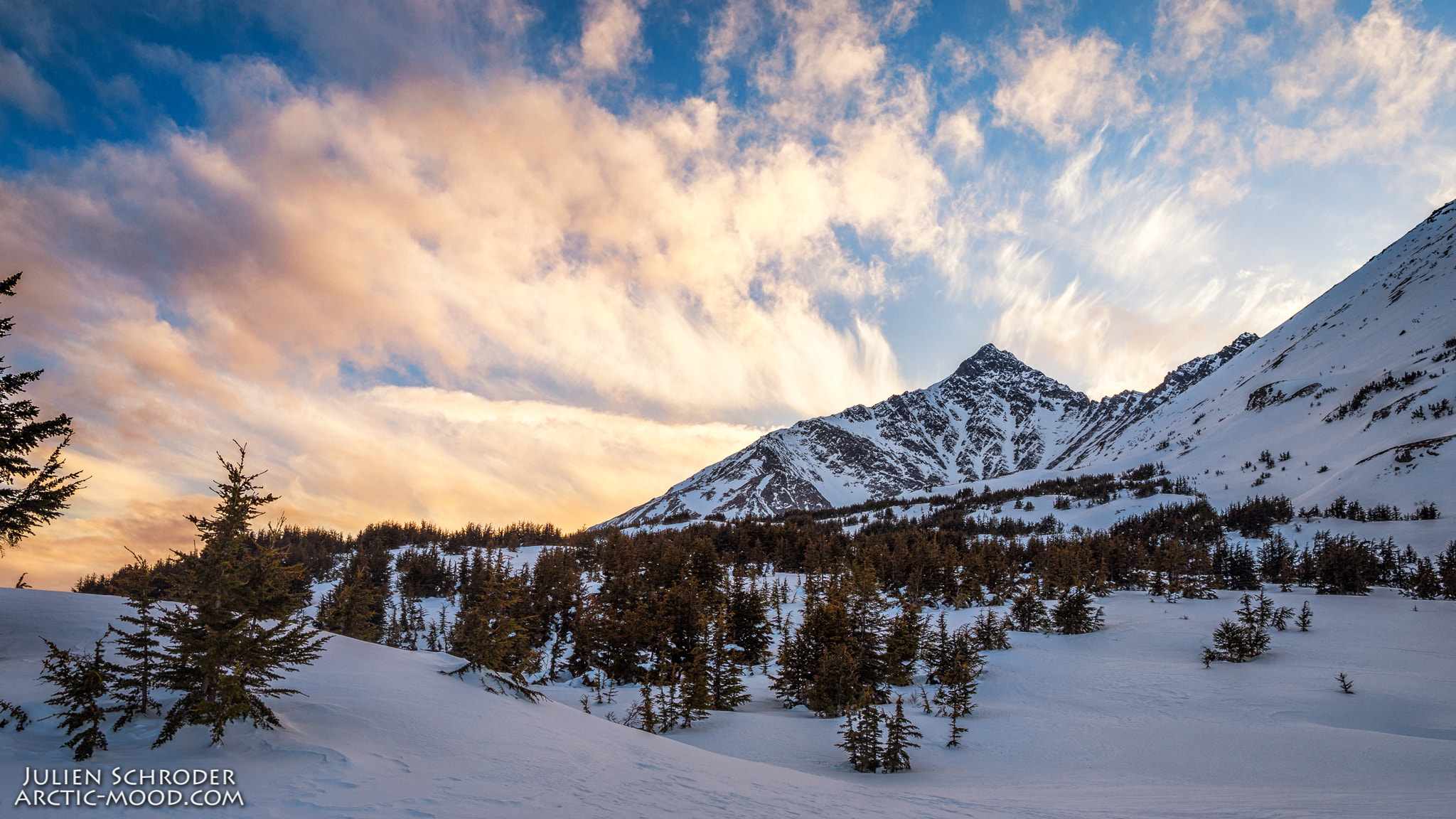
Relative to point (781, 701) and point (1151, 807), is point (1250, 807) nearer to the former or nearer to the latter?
point (1151, 807)

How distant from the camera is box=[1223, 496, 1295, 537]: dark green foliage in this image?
35.9 m

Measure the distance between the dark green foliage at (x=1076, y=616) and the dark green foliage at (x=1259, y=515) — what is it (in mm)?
21331

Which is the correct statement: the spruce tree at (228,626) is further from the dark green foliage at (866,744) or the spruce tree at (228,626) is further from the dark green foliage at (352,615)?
the dark green foliage at (352,615)

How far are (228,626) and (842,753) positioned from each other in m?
12.4

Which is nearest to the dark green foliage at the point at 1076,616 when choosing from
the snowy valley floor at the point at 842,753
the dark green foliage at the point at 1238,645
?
the snowy valley floor at the point at 842,753

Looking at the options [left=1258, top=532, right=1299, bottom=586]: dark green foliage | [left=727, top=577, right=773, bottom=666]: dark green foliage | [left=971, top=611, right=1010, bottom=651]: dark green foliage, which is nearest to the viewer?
[left=971, top=611, right=1010, bottom=651]: dark green foliage

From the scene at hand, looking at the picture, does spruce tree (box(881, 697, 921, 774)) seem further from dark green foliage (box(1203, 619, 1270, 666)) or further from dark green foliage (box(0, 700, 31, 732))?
dark green foliage (box(0, 700, 31, 732))

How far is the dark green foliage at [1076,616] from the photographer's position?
23.4m

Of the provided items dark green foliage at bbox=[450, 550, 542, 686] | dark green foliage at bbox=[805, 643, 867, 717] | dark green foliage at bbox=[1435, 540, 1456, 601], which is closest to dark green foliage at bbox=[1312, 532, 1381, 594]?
dark green foliage at bbox=[1435, 540, 1456, 601]

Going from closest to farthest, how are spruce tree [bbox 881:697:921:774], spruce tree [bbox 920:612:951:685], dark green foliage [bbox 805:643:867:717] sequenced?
spruce tree [bbox 881:697:921:774] → dark green foliage [bbox 805:643:867:717] → spruce tree [bbox 920:612:951:685]

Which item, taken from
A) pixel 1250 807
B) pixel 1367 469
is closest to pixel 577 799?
pixel 1250 807

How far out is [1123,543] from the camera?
117 feet

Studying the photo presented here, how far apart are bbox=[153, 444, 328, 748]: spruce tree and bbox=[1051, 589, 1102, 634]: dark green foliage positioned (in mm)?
26645

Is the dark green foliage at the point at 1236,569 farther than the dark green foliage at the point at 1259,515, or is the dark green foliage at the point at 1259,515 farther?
the dark green foliage at the point at 1259,515
